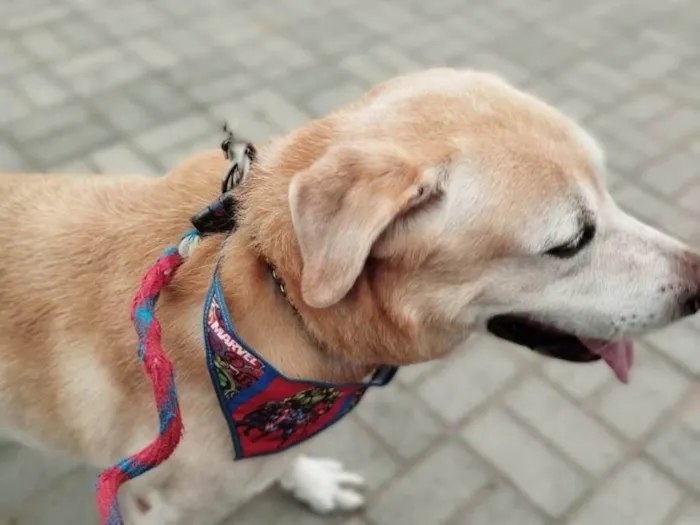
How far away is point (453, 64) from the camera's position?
521 centimetres

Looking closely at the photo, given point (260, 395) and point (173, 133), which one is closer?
point (260, 395)

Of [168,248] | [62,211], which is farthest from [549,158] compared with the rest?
[62,211]

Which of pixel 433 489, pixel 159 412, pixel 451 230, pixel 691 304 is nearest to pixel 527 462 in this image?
pixel 433 489

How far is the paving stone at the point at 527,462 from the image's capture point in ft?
10.1

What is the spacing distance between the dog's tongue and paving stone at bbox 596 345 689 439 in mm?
1186

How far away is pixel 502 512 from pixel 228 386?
65.0 inches

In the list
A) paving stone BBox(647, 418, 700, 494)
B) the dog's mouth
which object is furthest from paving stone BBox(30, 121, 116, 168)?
paving stone BBox(647, 418, 700, 494)

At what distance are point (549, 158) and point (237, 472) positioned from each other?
1.28m

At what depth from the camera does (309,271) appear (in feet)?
5.48

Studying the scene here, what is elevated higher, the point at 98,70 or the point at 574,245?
the point at 574,245

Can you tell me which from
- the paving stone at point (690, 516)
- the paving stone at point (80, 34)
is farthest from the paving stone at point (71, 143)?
the paving stone at point (690, 516)

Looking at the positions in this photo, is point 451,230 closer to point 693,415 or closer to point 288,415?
point 288,415

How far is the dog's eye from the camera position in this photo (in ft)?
6.05

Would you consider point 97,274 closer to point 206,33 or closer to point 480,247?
point 480,247
